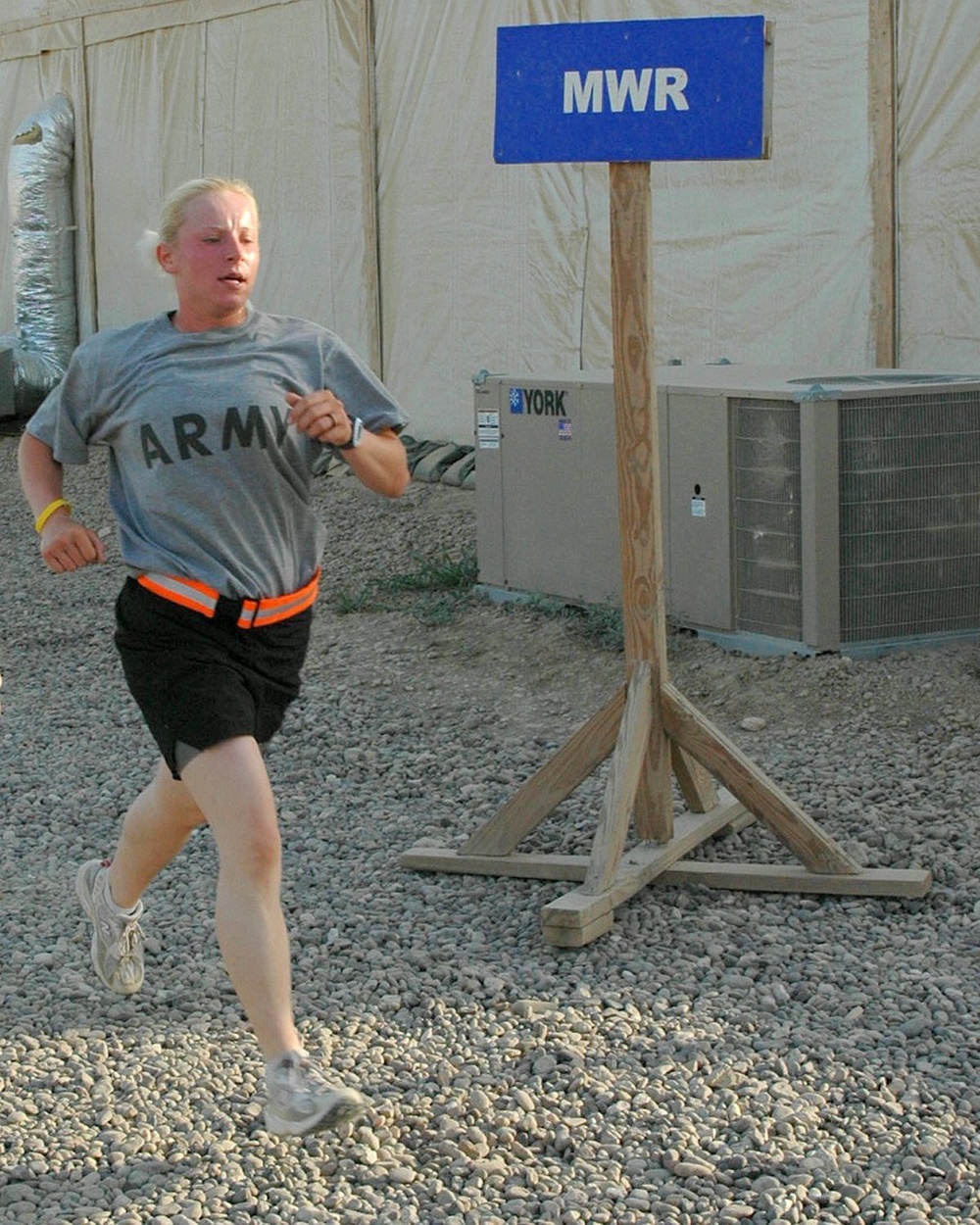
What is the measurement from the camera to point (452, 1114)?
368cm

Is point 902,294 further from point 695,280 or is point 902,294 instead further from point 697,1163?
point 697,1163

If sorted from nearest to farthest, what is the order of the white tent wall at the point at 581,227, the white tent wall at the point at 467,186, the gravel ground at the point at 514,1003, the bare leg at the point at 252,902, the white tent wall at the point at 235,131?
the gravel ground at the point at 514,1003 < the bare leg at the point at 252,902 < the white tent wall at the point at 467,186 < the white tent wall at the point at 581,227 < the white tent wall at the point at 235,131

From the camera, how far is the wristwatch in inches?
145

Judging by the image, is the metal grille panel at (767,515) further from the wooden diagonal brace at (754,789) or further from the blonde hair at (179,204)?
the blonde hair at (179,204)

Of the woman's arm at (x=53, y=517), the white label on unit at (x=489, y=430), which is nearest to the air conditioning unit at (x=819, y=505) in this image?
the white label on unit at (x=489, y=430)

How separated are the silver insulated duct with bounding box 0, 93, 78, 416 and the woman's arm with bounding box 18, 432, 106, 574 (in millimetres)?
13237

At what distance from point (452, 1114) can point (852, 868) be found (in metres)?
1.63

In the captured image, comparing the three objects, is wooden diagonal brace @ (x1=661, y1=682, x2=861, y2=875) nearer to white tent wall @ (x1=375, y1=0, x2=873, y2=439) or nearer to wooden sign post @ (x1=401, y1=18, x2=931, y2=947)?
wooden sign post @ (x1=401, y1=18, x2=931, y2=947)

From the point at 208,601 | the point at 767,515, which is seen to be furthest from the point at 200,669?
the point at 767,515

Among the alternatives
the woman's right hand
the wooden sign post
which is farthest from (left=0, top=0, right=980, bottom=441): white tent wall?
the woman's right hand

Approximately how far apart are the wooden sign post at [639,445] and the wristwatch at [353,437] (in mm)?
1225

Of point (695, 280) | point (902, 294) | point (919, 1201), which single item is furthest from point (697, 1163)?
point (695, 280)

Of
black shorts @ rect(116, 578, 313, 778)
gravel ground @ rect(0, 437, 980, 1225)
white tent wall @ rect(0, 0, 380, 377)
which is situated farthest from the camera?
white tent wall @ rect(0, 0, 380, 377)

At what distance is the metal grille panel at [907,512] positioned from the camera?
6895 millimetres
